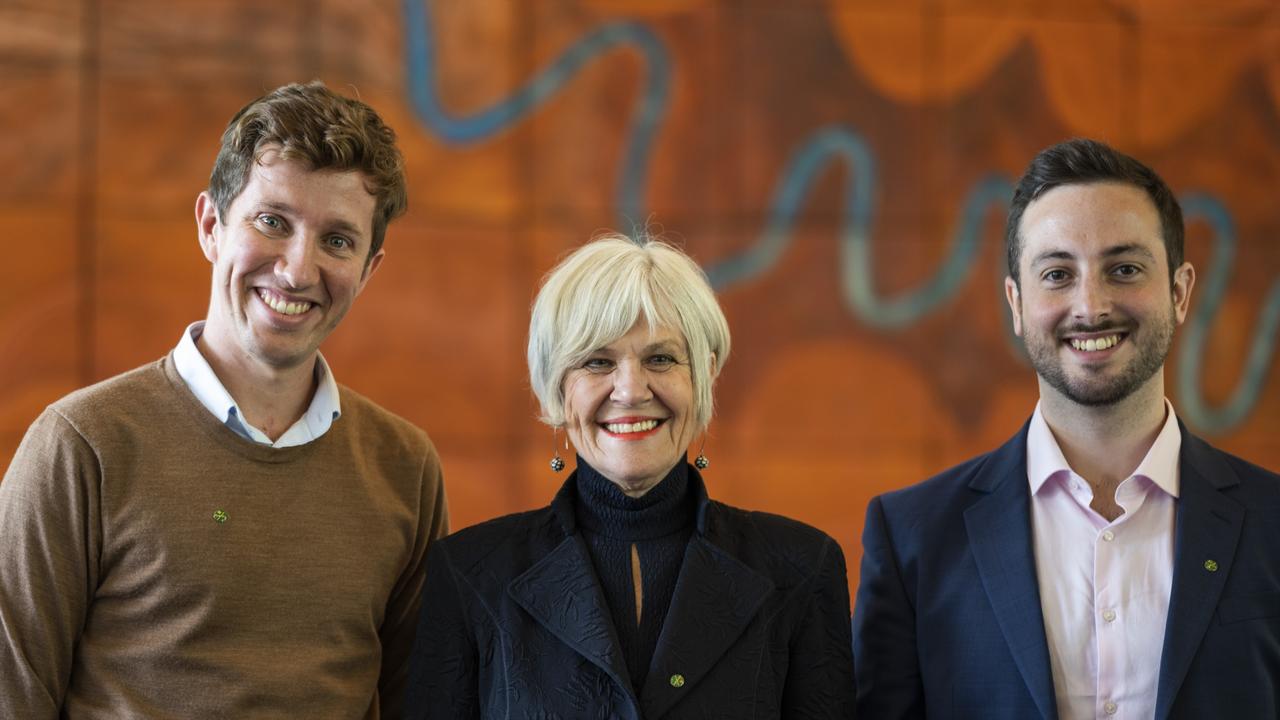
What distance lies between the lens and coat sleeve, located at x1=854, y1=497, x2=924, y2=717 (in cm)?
212

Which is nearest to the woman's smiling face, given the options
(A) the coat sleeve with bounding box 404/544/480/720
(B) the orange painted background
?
(A) the coat sleeve with bounding box 404/544/480/720

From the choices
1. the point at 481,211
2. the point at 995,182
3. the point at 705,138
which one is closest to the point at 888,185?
the point at 995,182

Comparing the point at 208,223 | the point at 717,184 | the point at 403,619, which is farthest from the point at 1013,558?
the point at 717,184

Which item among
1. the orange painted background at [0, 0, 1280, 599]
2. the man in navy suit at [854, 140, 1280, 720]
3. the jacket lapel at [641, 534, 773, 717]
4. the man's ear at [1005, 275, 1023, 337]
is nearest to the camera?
the jacket lapel at [641, 534, 773, 717]

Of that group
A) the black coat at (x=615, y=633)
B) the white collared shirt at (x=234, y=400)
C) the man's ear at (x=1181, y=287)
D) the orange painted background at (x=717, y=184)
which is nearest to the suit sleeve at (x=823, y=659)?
the black coat at (x=615, y=633)

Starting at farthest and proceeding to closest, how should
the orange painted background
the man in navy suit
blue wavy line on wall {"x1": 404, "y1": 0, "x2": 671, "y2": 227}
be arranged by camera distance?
blue wavy line on wall {"x1": 404, "y1": 0, "x2": 671, "y2": 227}
the orange painted background
the man in navy suit

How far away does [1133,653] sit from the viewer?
196 cm

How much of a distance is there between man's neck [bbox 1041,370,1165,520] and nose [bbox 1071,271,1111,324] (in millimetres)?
151

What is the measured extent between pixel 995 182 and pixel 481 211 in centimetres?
217

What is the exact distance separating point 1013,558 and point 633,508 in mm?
625

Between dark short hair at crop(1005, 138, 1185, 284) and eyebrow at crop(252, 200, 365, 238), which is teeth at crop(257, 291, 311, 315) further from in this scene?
dark short hair at crop(1005, 138, 1185, 284)

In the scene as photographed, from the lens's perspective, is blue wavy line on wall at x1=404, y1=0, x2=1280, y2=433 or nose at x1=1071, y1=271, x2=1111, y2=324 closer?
nose at x1=1071, y1=271, x2=1111, y2=324

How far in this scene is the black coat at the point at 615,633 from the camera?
185cm

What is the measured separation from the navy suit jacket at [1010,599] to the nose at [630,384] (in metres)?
0.55
